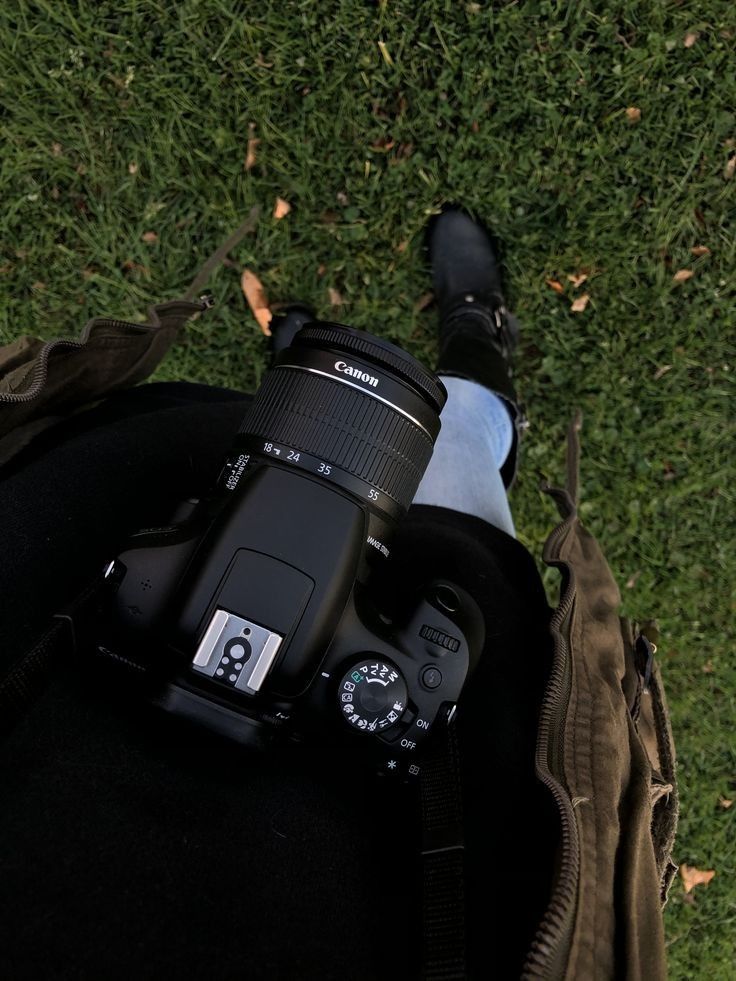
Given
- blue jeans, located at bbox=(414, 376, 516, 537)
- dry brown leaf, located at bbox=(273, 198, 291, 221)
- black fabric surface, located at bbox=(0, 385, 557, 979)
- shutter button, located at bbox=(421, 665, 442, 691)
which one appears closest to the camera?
black fabric surface, located at bbox=(0, 385, 557, 979)

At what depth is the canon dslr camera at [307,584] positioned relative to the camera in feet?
3.18

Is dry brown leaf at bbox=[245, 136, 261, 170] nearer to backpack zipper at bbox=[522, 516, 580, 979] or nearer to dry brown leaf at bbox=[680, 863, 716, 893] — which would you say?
backpack zipper at bbox=[522, 516, 580, 979]

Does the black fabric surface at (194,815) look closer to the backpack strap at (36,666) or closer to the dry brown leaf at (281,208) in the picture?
the backpack strap at (36,666)

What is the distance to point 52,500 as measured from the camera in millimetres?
1219

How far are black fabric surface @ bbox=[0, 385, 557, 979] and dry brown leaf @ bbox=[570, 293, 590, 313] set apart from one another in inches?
42.4

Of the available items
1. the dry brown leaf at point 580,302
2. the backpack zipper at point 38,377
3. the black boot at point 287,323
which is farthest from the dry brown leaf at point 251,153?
the backpack zipper at point 38,377

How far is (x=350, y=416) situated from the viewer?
1088 mm

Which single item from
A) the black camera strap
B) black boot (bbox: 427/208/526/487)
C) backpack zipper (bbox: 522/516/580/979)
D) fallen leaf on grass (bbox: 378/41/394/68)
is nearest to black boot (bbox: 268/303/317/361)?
black boot (bbox: 427/208/526/487)

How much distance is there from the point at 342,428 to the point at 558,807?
57 cm

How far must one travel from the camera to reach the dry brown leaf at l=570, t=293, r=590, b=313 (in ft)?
7.08

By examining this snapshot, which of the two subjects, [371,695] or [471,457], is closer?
[371,695]

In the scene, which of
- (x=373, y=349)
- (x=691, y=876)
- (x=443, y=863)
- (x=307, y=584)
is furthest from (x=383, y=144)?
(x=691, y=876)

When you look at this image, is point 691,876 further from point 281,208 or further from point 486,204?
point 281,208

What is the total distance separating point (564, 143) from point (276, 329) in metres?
0.90
